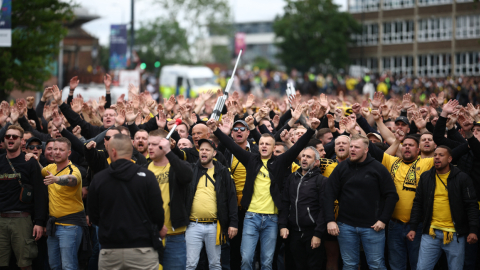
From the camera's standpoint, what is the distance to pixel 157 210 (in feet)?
18.1

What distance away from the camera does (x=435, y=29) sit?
5550 centimetres

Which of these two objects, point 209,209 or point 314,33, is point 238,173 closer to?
point 209,209

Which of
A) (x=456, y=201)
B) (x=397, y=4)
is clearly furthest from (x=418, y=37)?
(x=456, y=201)

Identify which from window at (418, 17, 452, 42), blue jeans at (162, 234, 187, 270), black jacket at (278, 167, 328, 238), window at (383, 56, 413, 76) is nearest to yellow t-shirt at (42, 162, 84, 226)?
blue jeans at (162, 234, 187, 270)

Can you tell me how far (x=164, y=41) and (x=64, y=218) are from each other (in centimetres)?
5532

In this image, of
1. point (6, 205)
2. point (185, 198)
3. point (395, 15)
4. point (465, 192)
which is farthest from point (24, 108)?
point (395, 15)

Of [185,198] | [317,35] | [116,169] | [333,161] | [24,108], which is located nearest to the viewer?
[116,169]

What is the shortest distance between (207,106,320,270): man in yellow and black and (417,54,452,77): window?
51.1 meters

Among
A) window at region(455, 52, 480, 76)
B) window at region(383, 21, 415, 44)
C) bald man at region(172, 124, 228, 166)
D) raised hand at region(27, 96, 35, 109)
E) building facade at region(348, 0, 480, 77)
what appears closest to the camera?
bald man at region(172, 124, 228, 166)

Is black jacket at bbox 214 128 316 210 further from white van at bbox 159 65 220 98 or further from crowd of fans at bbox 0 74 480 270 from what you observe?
white van at bbox 159 65 220 98

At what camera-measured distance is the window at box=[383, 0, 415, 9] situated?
2227 inches

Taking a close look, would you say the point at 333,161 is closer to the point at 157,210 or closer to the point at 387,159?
the point at 387,159

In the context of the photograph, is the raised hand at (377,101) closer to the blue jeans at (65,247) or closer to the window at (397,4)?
the blue jeans at (65,247)

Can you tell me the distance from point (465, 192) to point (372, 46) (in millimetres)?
54304
